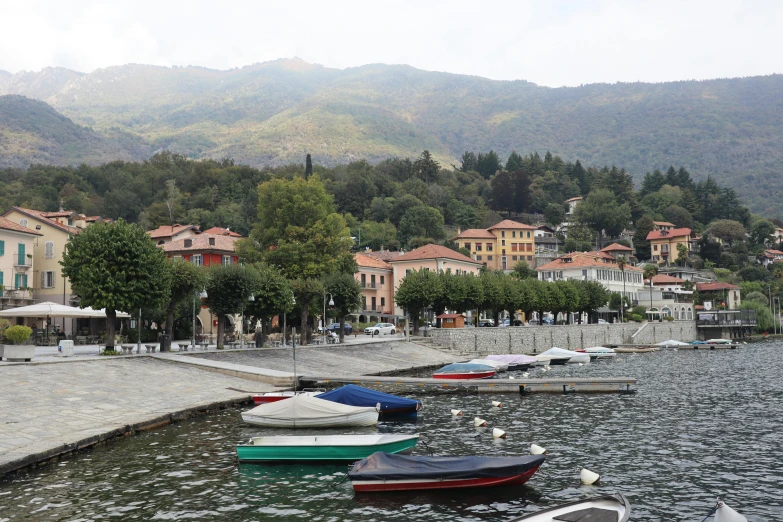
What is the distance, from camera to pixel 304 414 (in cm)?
2759

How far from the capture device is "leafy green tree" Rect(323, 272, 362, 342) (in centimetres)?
6462

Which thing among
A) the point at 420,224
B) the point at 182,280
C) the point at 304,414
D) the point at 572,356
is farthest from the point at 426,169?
the point at 304,414

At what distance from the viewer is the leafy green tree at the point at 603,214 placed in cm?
17712

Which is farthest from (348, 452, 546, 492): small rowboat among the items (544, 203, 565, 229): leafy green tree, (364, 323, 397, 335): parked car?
(544, 203, 565, 229): leafy green tree

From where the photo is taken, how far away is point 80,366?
119 ft

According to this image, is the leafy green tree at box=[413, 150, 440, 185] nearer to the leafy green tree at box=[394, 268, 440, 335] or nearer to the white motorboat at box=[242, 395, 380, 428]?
the leafy green tree at box=[394, 268, 440, 335]

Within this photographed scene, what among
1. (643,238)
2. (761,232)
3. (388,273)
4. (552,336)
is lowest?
(552,336)

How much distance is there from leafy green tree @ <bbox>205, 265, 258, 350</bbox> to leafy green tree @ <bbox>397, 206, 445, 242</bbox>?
94.3 m

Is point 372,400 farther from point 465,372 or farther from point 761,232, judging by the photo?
point 761,232

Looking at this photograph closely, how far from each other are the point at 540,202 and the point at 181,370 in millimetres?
164102

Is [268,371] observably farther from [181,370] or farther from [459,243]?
[459,243]

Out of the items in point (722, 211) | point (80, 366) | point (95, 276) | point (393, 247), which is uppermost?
point (722, 211)

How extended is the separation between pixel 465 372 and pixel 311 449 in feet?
87.9

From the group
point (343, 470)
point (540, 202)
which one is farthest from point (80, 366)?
point (540, 202)
